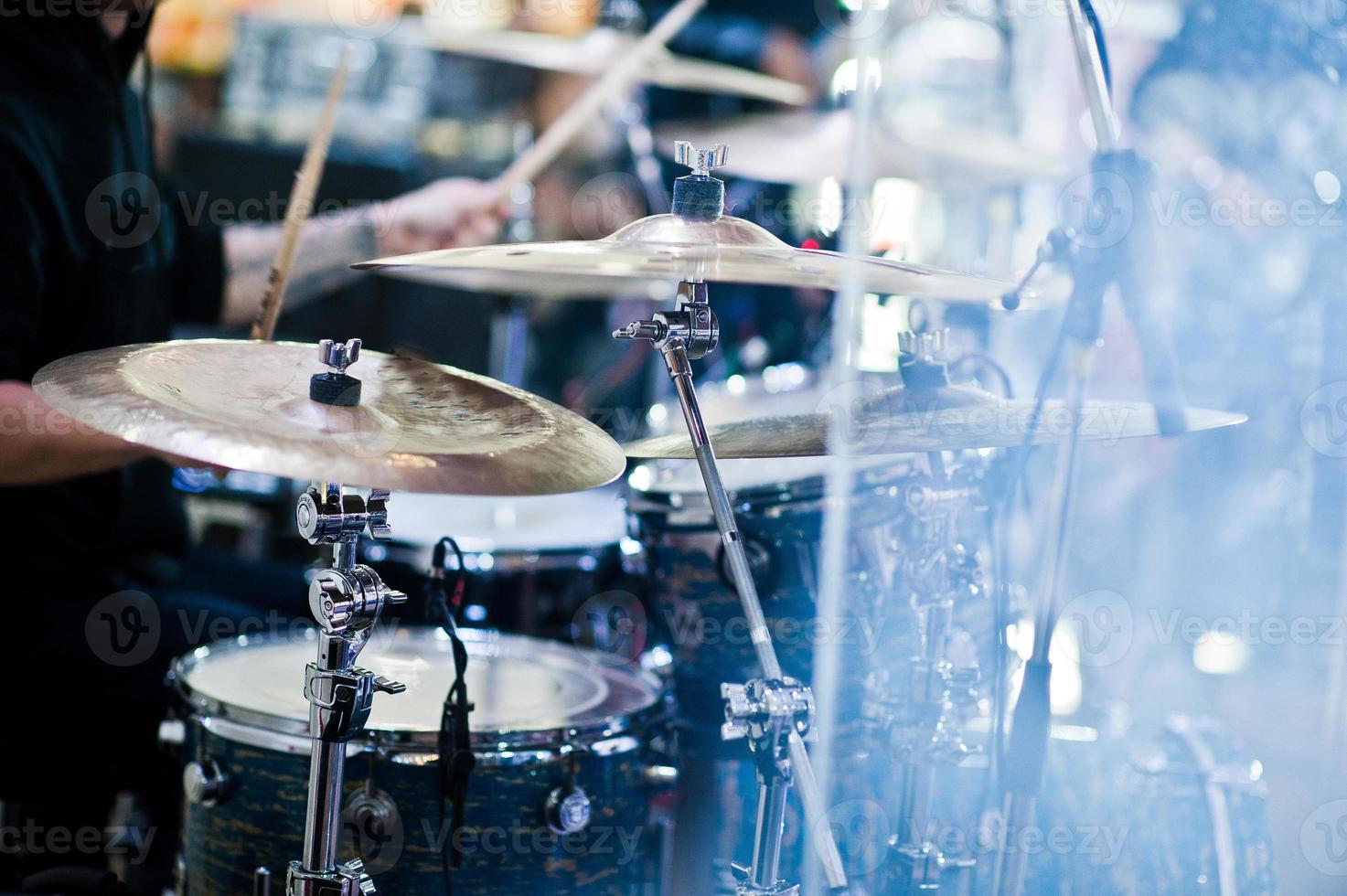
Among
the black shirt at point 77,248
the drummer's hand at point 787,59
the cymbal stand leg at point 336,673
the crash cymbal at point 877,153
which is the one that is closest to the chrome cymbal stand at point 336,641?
the cymbal stand leg at point 336,673

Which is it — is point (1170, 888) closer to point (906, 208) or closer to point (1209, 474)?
point (1209, 474)

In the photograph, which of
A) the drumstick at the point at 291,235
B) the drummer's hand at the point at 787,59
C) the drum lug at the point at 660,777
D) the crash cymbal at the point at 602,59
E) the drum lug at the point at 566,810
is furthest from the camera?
the drummer's hand at the point at 787,59

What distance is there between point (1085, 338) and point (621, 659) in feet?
2.67

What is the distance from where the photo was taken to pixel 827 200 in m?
2.42

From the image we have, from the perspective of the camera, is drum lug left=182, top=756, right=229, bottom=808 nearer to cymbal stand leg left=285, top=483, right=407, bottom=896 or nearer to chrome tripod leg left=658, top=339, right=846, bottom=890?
cymbal stand leg left=285, top=483, right=407, bottom=896

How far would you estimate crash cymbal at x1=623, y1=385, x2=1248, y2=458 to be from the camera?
1203 millimetres

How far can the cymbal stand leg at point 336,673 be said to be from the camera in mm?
1043

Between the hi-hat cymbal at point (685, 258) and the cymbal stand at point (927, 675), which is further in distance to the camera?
the cymbal stand at point (927, 675)

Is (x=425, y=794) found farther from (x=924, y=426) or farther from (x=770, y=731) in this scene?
(x=924, y=426)

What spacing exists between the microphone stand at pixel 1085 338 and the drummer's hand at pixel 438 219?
48.1 inches

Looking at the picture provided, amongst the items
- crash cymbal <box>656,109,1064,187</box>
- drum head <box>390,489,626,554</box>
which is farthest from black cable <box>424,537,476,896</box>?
crash cymbal <box>656,109,1064,187</box>

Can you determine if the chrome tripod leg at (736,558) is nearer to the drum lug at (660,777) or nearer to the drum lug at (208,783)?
the drum lug at (660,777)

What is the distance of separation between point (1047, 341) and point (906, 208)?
732mm

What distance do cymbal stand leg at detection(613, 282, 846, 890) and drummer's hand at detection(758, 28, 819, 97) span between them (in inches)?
116
